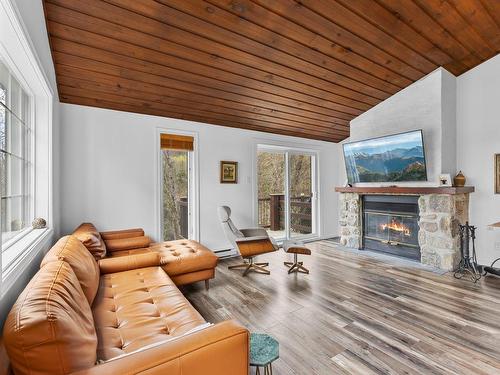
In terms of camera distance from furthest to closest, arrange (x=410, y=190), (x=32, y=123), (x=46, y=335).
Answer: (x=410, y=190), (x=32, y=123), (x=46, y=335)

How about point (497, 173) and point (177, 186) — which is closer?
point (497, 173)

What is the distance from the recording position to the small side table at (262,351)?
49.3 inches

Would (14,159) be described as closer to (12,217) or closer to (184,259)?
(12,217)

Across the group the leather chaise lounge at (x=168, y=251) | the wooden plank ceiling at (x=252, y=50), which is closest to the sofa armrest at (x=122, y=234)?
the leather chaise lounge at (x=168, y=251)

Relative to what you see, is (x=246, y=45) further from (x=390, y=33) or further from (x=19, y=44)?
(x=19, y=44)

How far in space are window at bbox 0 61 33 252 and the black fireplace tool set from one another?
4770mm

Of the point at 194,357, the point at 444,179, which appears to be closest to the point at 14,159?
the point at 194,357

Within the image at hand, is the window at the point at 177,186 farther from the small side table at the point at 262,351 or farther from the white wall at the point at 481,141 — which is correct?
the white wall at the point at 481,141

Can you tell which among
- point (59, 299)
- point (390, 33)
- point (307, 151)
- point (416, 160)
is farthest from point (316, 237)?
point (59, 299)

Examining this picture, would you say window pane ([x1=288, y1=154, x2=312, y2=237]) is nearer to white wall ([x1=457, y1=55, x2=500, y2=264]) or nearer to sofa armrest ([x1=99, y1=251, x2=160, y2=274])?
white wall ([x1=457, y1=55, x2=500, y2=264])

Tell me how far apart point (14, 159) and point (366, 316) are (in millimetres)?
3198

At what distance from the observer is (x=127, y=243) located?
320 cm

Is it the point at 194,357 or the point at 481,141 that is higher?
the point at 481,141

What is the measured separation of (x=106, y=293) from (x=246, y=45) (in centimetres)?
263
